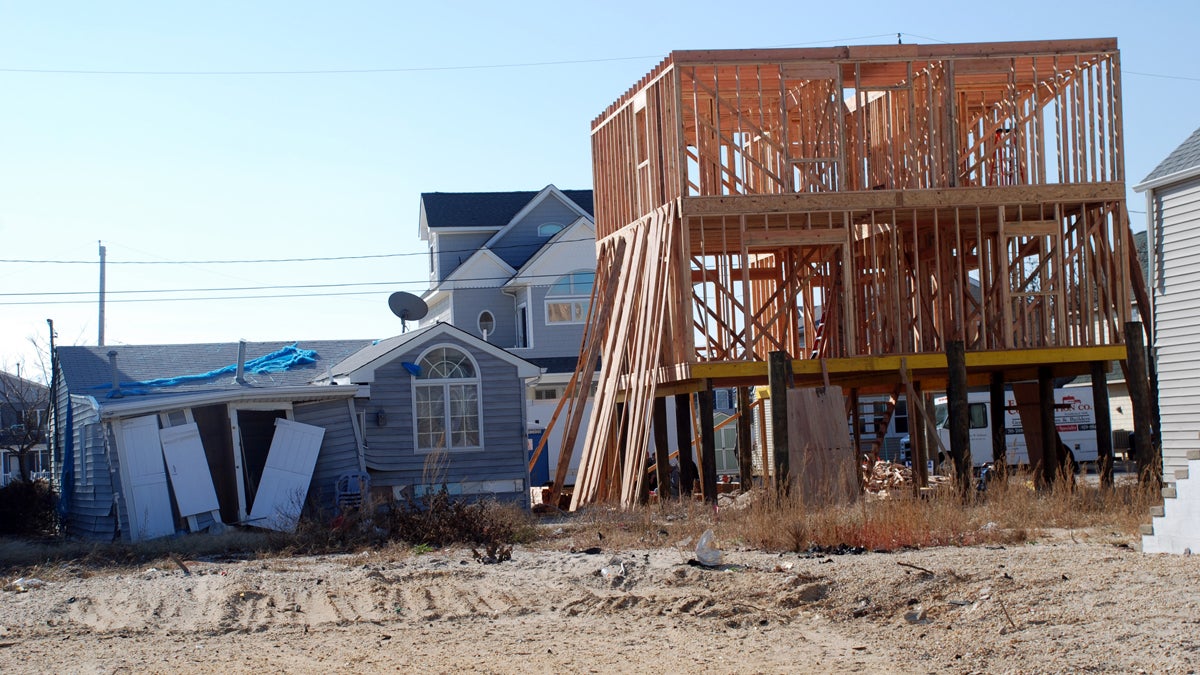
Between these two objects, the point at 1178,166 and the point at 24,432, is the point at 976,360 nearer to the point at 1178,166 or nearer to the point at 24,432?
the point at 1178,166

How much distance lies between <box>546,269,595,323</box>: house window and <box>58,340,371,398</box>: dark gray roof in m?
10.7

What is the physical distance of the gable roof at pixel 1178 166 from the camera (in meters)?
19.1

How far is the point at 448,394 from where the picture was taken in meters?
25.5

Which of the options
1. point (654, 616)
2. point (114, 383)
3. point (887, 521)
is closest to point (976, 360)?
point (887, 521)

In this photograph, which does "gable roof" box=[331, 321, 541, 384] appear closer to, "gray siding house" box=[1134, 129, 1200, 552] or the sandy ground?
the sandy ground

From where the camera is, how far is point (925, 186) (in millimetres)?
24406

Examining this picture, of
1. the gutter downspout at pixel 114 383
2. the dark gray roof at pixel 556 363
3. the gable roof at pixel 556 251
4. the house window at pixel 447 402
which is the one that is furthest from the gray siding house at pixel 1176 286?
the gable roof at pixel 556 251

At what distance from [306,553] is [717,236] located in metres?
10.2

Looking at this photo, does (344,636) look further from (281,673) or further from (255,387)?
(255,387)

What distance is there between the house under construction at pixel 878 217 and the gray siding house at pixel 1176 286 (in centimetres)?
198

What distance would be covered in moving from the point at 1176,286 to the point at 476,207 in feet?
94.7

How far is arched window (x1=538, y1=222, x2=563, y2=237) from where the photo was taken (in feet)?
146

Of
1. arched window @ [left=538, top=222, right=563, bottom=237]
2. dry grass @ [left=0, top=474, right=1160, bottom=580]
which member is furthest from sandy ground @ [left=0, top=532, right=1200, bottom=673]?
arched window @ [left=538, top=222, right=563, bottom=237]

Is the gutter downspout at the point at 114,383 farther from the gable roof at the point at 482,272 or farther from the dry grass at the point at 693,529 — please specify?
the gable roof at the point at 482,272
